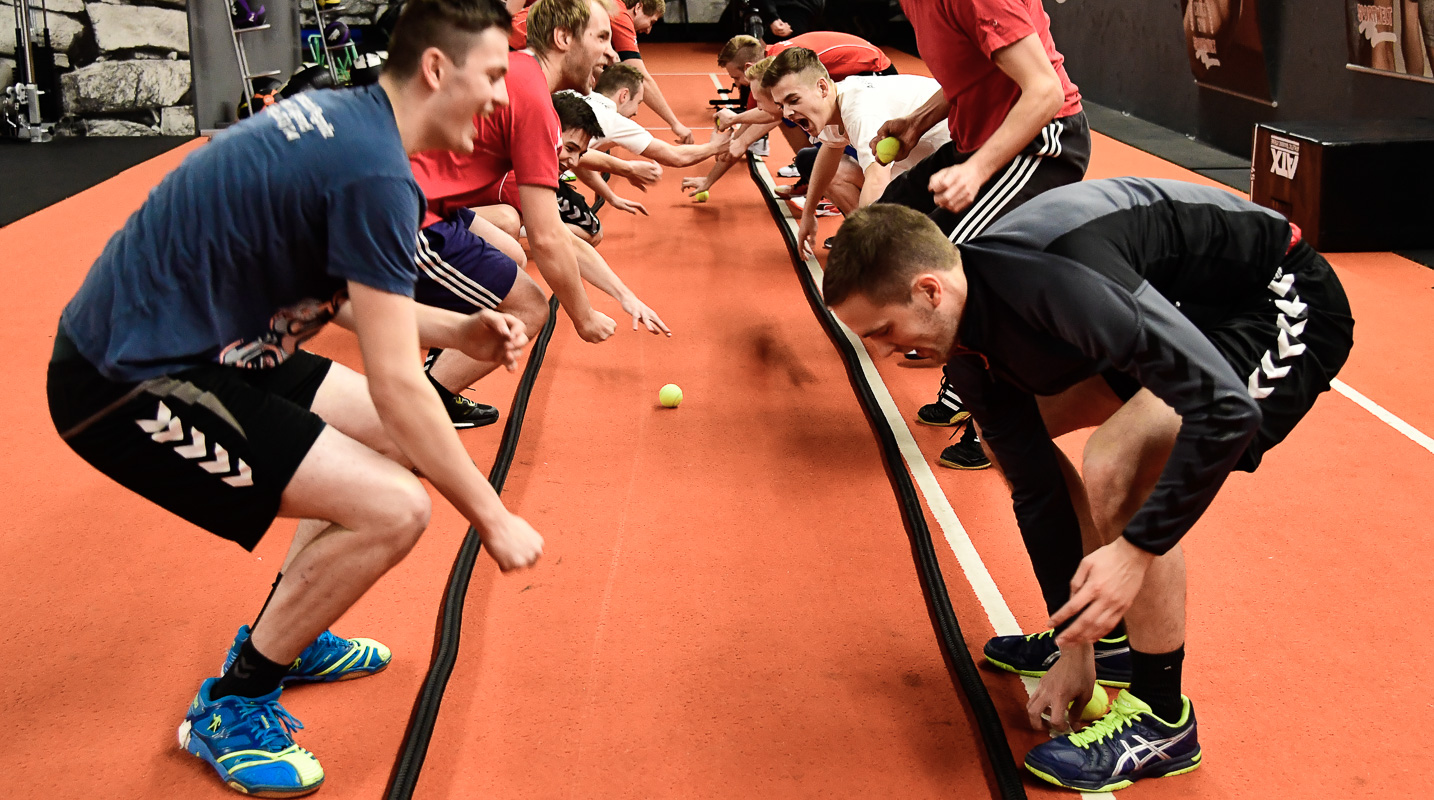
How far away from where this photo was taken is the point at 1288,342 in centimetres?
225

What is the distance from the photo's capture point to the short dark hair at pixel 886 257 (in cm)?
210

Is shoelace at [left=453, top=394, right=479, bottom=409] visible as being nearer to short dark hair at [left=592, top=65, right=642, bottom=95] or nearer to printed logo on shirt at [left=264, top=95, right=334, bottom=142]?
printed logo on shirt at [left=264, top=95, right=334, bottom=142]

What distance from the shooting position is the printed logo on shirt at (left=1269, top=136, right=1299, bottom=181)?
20.4 ft

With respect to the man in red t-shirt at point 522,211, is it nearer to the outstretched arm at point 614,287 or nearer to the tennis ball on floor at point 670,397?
the outstretched arm at point 614,287

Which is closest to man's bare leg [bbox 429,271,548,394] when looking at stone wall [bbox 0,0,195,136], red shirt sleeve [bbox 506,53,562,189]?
red shirt sleeve [bbox 506,53,562,189]

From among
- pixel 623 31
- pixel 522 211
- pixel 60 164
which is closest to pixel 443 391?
pixel 522 211

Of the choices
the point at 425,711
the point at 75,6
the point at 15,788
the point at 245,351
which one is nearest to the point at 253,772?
the point at 425,711

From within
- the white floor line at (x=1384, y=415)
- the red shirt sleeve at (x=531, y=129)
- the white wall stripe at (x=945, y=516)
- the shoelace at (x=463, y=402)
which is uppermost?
the red shirt sleeve at (x=531, y=129)

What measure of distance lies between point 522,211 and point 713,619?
4.80 feet

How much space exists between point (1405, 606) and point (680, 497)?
2.11 meters

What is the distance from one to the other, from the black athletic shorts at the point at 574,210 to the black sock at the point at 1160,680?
414 centimetres

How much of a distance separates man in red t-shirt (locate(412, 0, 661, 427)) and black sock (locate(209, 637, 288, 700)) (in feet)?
4.40

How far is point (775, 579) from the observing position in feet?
10.3

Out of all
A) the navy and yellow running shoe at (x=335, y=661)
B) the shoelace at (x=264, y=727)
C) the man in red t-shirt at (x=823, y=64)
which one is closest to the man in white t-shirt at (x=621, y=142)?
the man in red t-shirt at (x=823, y=64)
